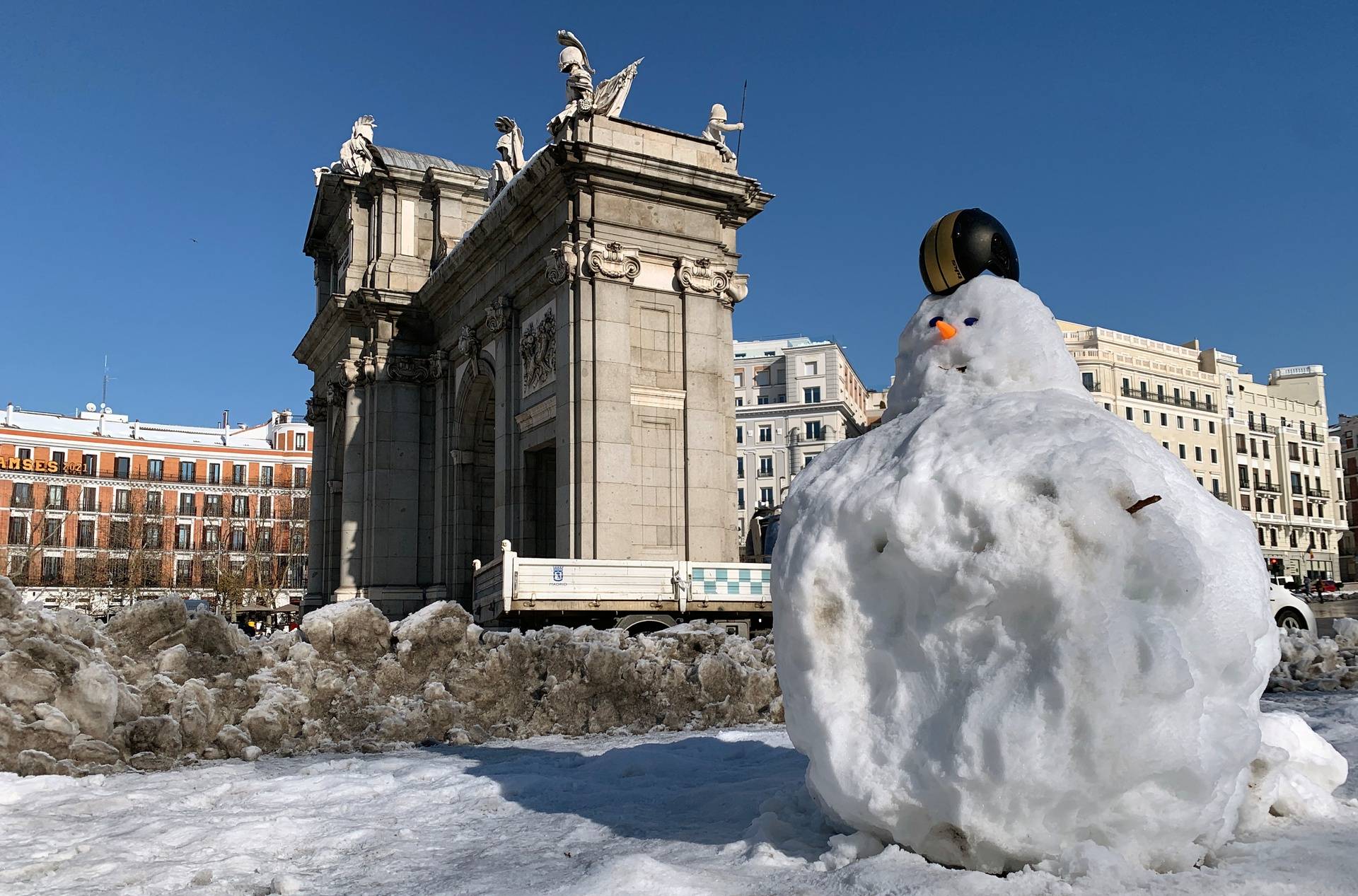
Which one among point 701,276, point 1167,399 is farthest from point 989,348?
point 1167,399

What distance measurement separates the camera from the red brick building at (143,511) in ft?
183

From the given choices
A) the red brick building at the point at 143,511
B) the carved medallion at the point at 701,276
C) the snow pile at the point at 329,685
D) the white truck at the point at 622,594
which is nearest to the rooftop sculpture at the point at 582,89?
the carved medallion at the point at 701,276

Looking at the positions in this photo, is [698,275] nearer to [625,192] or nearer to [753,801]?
[625,192]

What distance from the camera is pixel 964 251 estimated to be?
200 inches

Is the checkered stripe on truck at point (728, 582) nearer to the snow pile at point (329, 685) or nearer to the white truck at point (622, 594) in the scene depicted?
the white truck at point (622, 594)

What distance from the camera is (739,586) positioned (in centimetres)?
1702

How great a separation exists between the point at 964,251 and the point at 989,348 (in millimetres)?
567

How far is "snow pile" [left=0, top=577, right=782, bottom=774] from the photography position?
25.5 feet

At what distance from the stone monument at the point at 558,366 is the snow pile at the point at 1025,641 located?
13902mm

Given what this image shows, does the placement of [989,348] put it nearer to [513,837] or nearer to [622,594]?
[513,837]

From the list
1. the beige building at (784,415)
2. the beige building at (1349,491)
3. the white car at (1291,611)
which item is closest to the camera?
the white car at (1291,611)

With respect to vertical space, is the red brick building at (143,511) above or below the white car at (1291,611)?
above

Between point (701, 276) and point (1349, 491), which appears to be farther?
point (1349, 491)

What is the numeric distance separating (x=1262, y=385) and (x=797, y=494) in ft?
279
